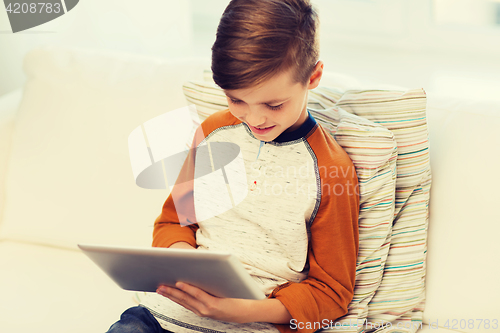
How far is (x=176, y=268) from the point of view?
689 mm

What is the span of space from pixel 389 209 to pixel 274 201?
233 millimetres

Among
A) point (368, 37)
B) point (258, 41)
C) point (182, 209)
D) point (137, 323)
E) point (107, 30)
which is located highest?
point (258, 41)

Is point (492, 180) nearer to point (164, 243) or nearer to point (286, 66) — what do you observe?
point (286, 66)

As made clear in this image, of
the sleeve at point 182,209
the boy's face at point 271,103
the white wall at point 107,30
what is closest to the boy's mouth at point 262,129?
the boy's face at point 271,103

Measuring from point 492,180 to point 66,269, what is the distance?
108 centimetres

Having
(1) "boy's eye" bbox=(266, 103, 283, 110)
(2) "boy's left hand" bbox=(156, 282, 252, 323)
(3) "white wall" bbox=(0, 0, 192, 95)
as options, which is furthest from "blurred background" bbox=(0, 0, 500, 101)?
(2) "boy's left hand" bbox=(156, 282, 252, 323)

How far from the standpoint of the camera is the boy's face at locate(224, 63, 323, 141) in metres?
0.72

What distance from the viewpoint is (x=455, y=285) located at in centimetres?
96

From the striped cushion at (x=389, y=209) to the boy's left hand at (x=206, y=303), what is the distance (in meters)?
0.24

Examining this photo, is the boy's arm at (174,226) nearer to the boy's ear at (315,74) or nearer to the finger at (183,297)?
the finger at (183,297)

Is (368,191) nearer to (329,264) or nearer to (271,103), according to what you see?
→ (329,264)

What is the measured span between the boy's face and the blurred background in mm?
1011

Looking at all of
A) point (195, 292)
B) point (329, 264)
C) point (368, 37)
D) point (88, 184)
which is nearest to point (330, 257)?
point (329, 264)

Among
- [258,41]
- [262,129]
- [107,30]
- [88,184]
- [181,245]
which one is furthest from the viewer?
[107,30]
